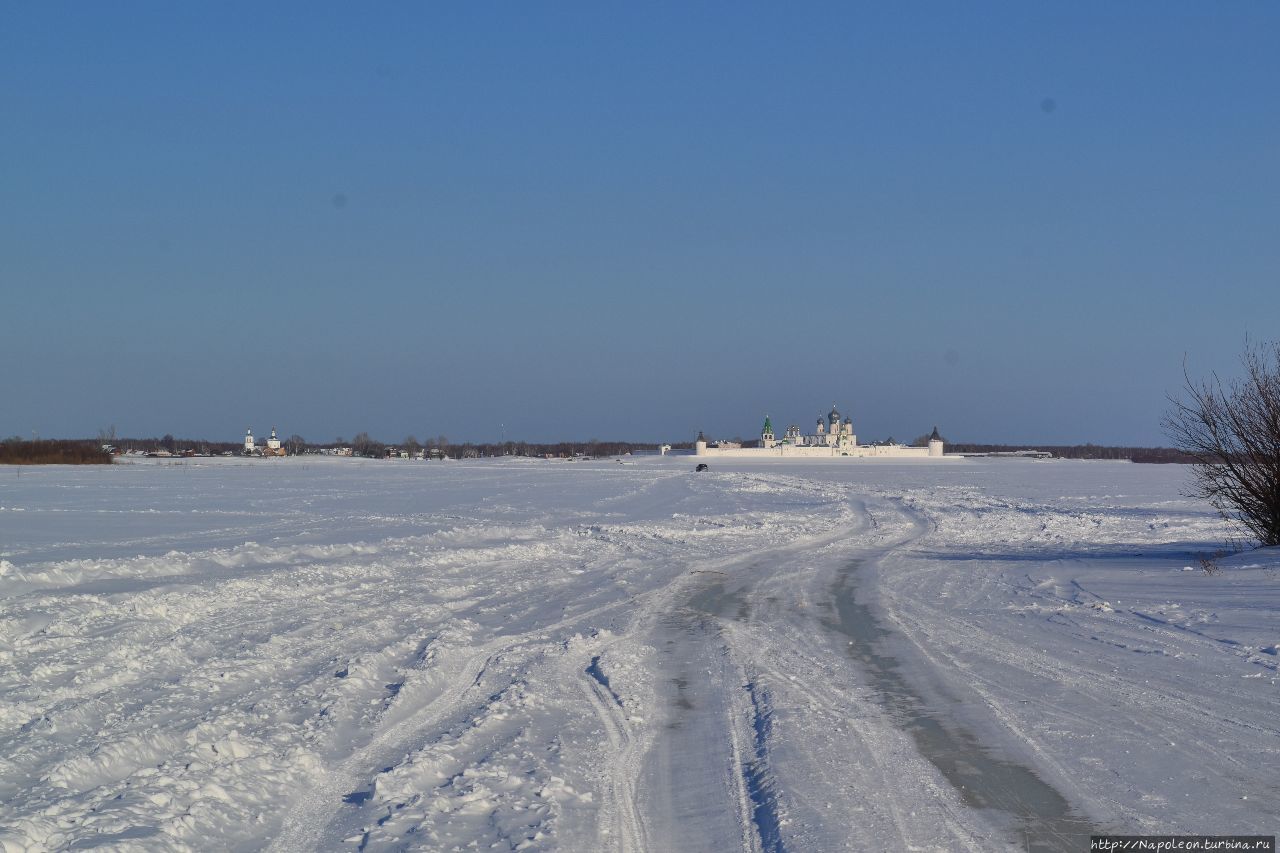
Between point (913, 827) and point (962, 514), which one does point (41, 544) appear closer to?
point (913, 827)

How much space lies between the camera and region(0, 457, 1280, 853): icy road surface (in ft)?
16.3

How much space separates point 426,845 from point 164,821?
1294 mm

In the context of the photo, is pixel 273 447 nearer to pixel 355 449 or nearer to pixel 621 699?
pixel 355 449

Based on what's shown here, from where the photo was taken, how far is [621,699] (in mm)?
7535

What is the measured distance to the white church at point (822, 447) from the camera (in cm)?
12638

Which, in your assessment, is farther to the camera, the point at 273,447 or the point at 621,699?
the point at 273,447

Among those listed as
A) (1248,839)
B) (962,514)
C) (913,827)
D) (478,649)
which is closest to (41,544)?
(478,649)

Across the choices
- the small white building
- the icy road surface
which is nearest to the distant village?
the small white building

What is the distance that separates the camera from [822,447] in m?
134

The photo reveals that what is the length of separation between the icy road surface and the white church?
108m

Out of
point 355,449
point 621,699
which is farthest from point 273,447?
point 621,699

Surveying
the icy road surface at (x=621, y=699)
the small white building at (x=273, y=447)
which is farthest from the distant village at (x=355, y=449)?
the icy road surface at (x=621, y=699)

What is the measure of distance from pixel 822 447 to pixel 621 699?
12924 cm

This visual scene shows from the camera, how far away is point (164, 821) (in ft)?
15.8
